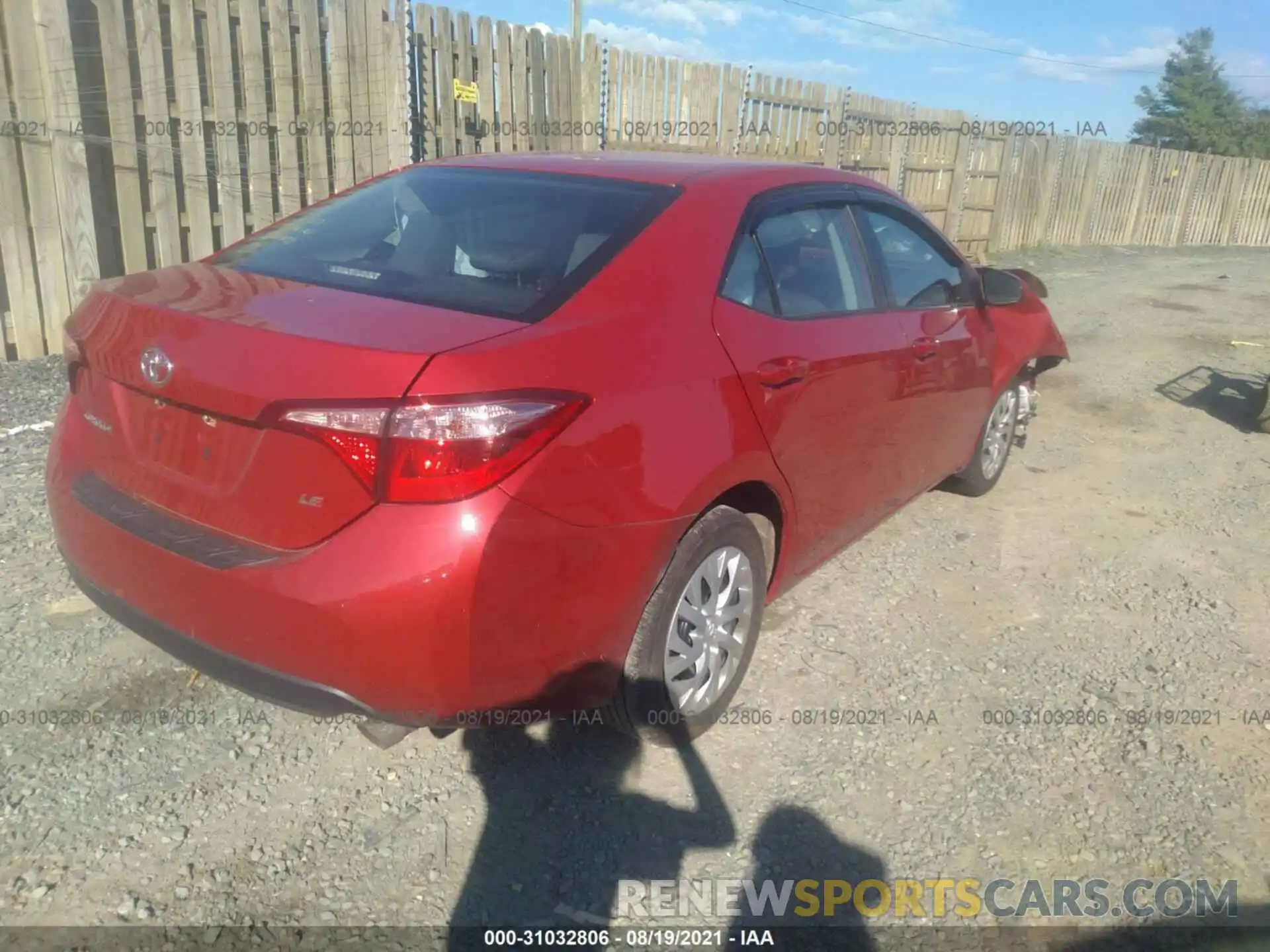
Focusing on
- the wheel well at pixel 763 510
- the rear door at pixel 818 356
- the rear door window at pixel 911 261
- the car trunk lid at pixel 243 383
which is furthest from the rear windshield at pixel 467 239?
the rear door window at pixel 911 261

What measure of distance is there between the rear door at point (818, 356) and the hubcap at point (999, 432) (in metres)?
1.37

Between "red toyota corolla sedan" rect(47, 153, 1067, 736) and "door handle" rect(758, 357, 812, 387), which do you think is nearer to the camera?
"red toyota corolla sedan" rect(47, 153, 1067, 736)

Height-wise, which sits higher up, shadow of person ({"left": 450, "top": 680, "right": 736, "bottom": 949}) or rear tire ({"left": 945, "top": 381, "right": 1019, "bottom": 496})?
rear tire ({"left": 945, "top": 381, "right": 1019, "bottom": 496})

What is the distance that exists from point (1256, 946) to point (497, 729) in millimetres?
2081

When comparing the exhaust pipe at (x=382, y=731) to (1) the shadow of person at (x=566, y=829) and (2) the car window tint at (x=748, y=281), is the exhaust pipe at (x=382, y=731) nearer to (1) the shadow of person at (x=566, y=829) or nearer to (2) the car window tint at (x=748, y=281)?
(1) the shadow of person at (x=566, y=829)

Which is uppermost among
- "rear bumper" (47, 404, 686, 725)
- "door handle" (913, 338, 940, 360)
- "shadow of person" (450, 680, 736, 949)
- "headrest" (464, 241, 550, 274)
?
"headrest" (464, 241, 550, 274)

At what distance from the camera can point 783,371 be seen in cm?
300

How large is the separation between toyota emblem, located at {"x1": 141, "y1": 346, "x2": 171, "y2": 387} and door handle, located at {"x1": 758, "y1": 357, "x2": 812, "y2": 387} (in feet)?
5.14

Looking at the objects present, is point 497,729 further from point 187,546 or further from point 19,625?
point 19,625

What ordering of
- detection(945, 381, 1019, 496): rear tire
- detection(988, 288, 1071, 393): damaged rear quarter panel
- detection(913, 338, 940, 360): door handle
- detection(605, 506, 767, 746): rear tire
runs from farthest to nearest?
detection(945, 381, 1019, 496): rear tire → detection(988, 288, 1071, 393): damaged rear quarter panel → detection(913, 338, 940, 360): door handle → detection(605, 506, 767, 746): rear tire

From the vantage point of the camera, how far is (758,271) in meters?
3.12

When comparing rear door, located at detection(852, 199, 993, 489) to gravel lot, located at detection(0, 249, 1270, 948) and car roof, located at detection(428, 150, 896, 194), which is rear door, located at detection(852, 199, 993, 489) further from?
gravel lot, located at detection(0, 249, 1270, 948)

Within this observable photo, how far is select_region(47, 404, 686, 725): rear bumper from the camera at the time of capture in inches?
84.5

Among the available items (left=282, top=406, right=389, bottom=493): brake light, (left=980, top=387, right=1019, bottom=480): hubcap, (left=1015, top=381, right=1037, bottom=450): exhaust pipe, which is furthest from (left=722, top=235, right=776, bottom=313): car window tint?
(left=1015, top=381, right=1037, bottom=450): exhaust pipe
